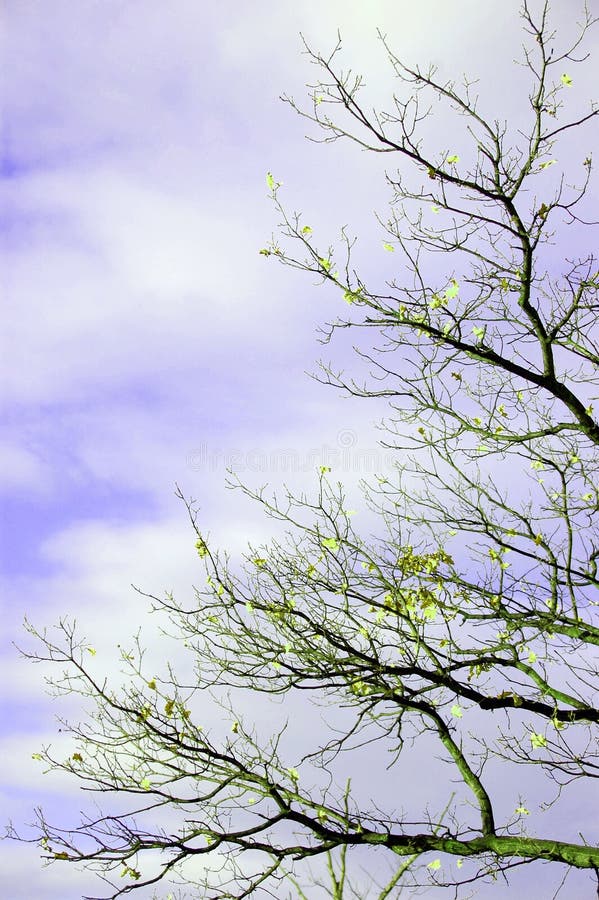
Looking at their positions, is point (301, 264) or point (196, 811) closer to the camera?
point (196, 811)

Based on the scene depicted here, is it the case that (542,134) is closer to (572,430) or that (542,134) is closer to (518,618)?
(572,430)

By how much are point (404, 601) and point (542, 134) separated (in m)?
4.70

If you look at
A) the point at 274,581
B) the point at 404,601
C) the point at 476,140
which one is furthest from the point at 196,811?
the point at 476,140

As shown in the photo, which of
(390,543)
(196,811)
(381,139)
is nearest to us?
(196,811)

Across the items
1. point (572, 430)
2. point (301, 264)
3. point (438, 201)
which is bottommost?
point (572, 430)

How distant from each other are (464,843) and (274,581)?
2974mm

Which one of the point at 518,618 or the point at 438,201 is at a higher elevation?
the point at 438,201

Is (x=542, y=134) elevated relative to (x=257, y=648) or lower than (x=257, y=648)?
elevated

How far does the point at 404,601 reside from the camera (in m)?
Result: 7.93

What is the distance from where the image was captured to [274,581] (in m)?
8.11

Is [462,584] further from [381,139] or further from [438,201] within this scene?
[381,139]

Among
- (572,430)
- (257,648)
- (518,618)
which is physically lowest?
(257,648)

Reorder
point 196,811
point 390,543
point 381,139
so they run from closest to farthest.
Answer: point 196,811
point 381,139
point 390,543

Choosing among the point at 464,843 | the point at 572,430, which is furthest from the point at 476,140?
the point at 464,843
